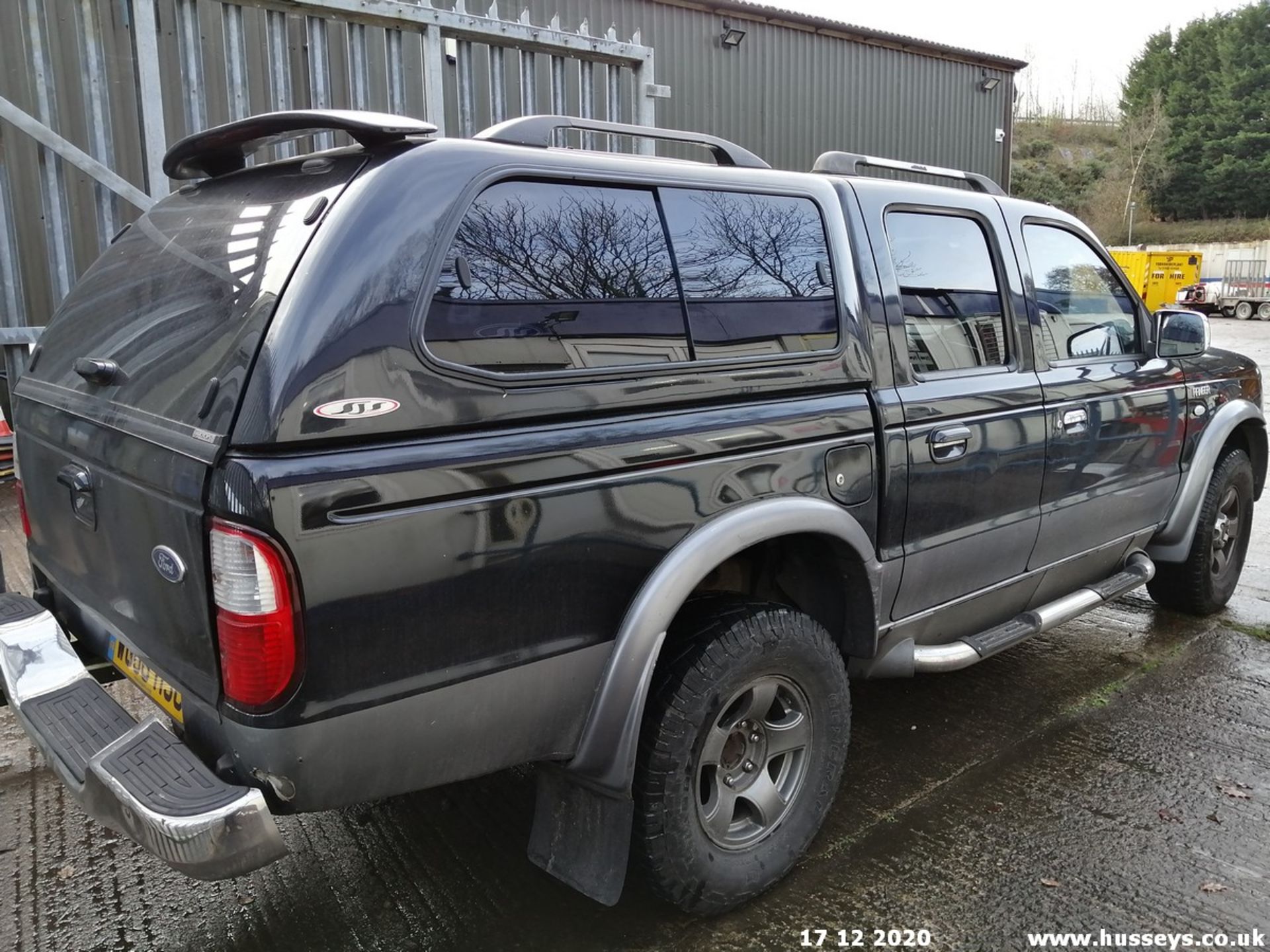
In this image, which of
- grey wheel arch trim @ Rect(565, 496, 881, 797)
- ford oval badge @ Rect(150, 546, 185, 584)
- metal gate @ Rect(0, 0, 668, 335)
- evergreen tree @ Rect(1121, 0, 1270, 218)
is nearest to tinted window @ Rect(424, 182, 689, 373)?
grey wheel arch trim @ Rect(565, 496, 881, 797)

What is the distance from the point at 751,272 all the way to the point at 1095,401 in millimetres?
1792

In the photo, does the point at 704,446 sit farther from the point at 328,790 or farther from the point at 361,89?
the point at 361,89

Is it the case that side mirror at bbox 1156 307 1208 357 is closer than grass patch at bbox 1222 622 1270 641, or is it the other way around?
side mirror at bbox 1156 307 1208 357

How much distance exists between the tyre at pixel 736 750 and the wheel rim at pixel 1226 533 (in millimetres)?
2926

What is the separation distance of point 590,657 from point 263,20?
6421mm

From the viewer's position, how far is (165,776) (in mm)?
1904

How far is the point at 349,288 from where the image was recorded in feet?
6.31

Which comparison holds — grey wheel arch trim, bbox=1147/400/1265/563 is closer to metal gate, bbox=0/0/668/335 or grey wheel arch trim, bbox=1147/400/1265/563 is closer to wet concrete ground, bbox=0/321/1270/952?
wet concrete ground, bbox=0/321/1270/952

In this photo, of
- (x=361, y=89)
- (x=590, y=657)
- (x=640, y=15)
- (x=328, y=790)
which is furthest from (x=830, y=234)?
(x=640, y=15)

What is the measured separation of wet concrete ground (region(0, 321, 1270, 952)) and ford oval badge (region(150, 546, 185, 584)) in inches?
44.2

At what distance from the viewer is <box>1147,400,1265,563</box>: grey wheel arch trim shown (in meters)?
4.37

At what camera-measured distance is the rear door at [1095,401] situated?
141 inches

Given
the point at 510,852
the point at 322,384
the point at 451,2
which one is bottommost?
the point at 510,852

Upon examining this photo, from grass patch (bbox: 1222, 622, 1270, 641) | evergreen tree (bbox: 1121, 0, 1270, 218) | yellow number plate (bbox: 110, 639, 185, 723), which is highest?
evergreen tree (bbox: 1121, 0, 1270, 218)
